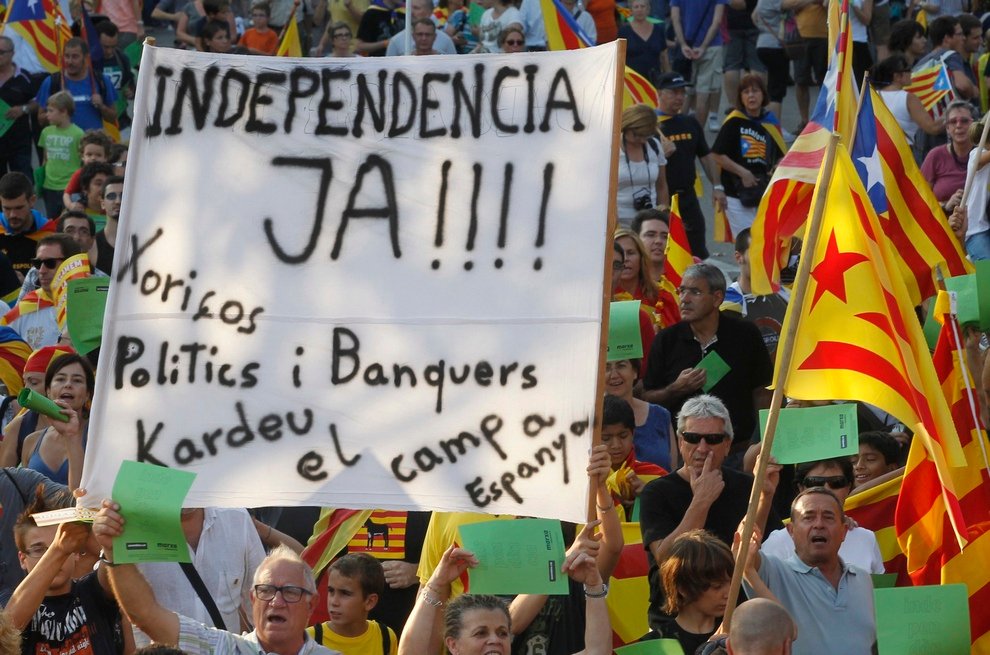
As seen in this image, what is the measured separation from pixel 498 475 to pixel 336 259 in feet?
2.81

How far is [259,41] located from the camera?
16672mm

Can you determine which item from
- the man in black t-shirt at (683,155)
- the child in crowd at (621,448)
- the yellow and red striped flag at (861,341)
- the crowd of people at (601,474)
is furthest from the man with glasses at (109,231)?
the yellow and red striped flag at (861,341)

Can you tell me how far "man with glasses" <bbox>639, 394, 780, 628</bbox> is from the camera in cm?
623

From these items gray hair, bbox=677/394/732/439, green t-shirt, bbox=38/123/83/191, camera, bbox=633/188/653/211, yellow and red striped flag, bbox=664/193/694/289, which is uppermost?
green t-shirt, bbox=38/123/83/191

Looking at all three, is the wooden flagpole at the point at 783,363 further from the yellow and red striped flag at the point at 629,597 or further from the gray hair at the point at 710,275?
the gray hair at the point at 710,275

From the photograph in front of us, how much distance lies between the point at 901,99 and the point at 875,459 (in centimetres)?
616

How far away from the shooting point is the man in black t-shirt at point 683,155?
11719 mm

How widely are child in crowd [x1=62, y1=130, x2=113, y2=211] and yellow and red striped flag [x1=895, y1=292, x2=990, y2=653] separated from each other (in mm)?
6906

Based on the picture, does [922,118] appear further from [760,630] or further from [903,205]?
[760,630]

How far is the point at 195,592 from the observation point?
18.7 feet

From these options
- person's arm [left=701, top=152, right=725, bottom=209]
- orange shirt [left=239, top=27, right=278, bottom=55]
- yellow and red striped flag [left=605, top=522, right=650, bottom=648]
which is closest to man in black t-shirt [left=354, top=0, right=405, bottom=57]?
orange shirt [left=239, top=27, right=278, bottom=55]

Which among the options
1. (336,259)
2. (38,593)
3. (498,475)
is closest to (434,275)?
(336,259)

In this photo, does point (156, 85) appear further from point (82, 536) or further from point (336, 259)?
point (82, 536)

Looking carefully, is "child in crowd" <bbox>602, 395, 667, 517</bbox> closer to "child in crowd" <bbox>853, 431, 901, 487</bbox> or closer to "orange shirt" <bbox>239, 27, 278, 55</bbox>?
"child in crowd" <bbox>853, 431, 901, 487</bbox>
